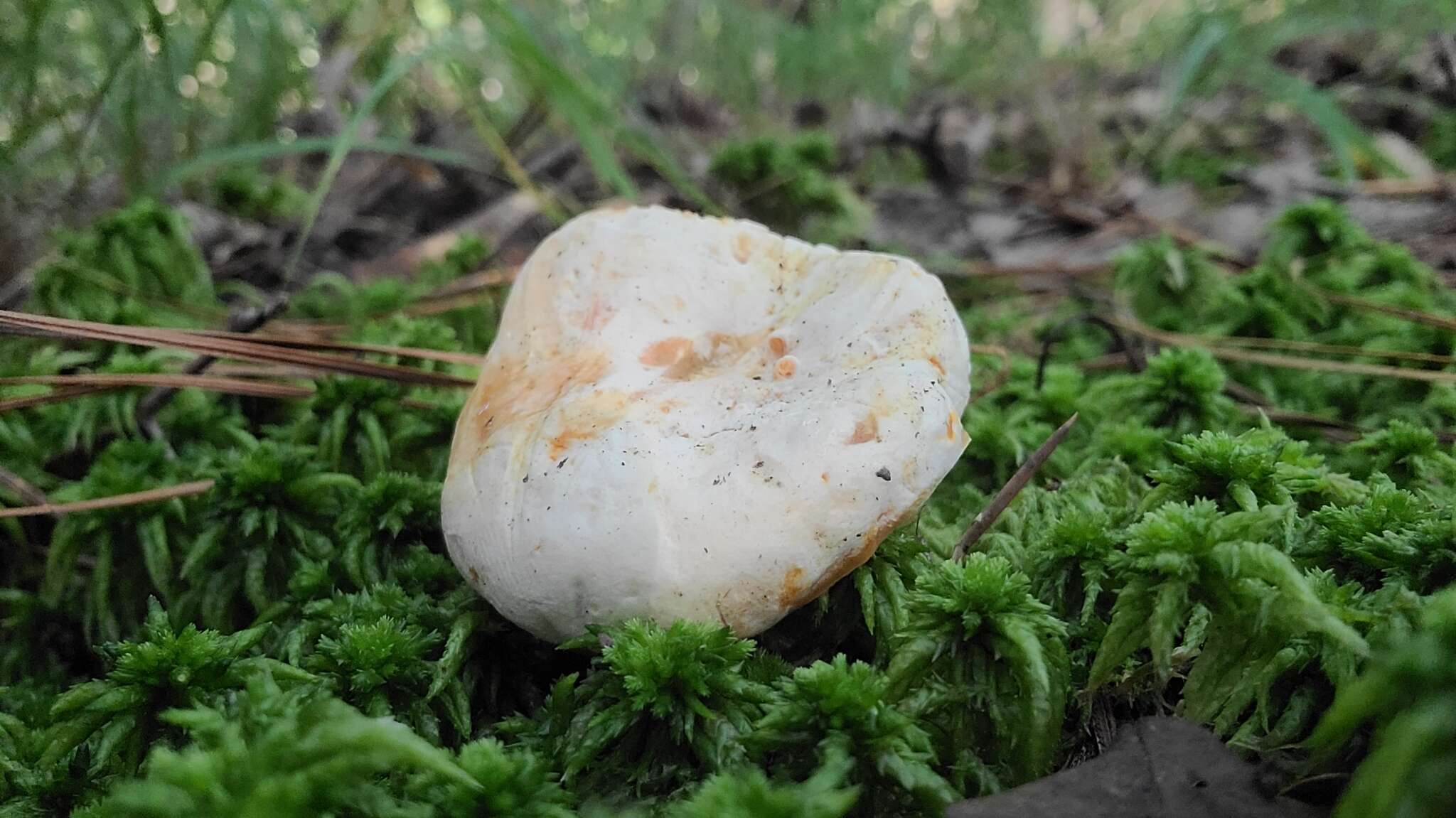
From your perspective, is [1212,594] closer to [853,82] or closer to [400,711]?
[400,711]

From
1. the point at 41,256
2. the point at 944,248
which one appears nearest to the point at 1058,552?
the point at 944,248

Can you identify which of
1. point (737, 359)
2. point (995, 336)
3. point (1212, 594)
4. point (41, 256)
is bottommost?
point (995, 336)

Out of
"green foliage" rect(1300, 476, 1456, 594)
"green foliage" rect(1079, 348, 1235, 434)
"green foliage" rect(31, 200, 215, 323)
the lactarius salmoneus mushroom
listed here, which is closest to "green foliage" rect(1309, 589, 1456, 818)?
"green foliage" rect(1300, 476, 1456, 594)

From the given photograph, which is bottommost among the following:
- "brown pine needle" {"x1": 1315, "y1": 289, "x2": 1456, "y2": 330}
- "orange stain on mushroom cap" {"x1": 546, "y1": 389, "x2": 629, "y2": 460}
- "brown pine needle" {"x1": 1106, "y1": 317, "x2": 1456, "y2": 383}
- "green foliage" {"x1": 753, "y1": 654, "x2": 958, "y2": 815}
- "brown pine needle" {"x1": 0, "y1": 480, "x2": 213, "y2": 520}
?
"brown pine needle" {"x1": 1106, "y1": 317, "x2": 1456, "y2": 383}

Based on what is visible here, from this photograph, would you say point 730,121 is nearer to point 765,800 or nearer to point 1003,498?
point 1003,498

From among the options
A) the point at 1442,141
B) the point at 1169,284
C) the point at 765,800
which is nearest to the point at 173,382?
the point at 765,800

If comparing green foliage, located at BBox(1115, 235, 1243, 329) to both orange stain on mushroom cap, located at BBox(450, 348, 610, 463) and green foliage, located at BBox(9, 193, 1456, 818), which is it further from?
orange stain on mushroom cap, located at BBox(450, 348, 610, 463)
